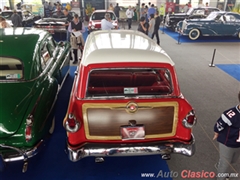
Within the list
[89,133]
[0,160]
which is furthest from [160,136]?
[0,160]

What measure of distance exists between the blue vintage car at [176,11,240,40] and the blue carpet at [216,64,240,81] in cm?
464

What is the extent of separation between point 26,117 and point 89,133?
36.0 inches

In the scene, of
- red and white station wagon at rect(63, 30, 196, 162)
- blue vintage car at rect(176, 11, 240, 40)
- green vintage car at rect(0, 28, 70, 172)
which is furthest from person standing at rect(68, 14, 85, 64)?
blue vintage car at rect(176, 11, 240, 40)

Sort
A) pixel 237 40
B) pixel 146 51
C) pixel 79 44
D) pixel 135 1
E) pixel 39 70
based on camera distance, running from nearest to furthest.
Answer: pixel 146 51, pixel 39 70, pixel 79 44, pixel 237 40, pixel 135 1

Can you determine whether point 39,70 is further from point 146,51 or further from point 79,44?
point 79,44

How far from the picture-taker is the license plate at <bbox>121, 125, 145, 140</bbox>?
2.98 metres

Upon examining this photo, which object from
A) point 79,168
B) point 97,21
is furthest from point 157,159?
point 97,21

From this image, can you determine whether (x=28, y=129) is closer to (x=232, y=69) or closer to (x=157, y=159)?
(x=157, y=159)

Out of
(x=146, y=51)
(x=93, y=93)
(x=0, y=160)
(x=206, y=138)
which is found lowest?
(x=206, y=138)

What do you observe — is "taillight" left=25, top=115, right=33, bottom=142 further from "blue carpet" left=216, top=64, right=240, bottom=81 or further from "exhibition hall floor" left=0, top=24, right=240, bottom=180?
Result: "blue carpet" left=216, top=64, right=240, bottom=81

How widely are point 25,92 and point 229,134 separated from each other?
2.98m

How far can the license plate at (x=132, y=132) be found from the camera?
9.79 feet

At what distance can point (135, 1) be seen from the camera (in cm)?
2167

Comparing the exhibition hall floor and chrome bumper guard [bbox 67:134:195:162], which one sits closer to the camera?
chrome bumper guard [bbox 67:134:195:162]
